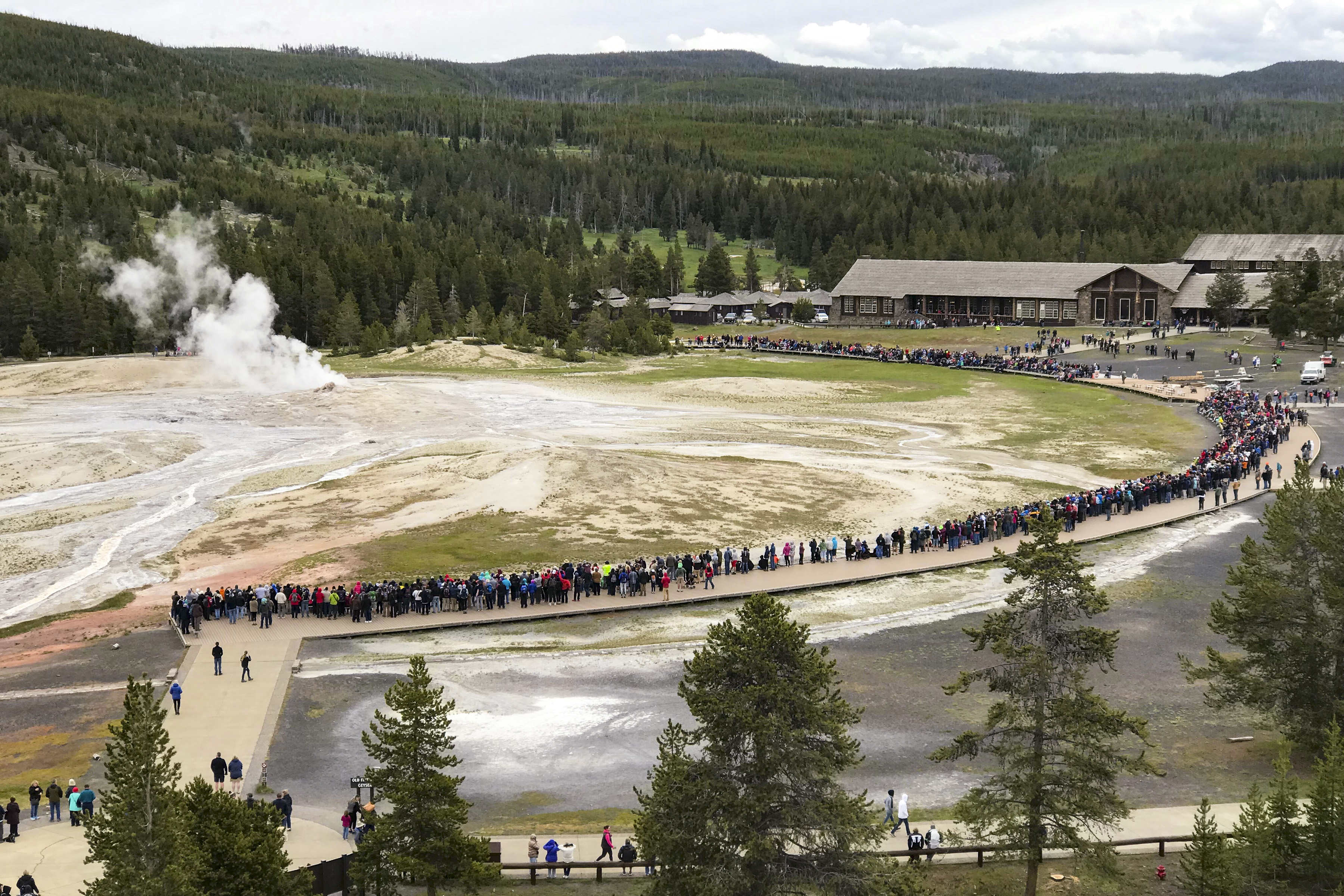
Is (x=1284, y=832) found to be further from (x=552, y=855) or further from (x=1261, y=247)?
(x=1261, y=247)

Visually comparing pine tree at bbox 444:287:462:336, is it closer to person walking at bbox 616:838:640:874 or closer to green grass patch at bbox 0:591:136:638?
green grass patch at bbox 0:591:136:638

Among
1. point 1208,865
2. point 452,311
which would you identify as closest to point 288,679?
point 1208,865

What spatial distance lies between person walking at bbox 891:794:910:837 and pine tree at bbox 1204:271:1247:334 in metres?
101

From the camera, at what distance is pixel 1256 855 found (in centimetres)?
1888

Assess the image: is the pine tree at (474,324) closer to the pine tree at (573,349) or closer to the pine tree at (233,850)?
the pine tree at (573,349)

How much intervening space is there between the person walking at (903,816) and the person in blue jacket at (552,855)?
19.9 ft

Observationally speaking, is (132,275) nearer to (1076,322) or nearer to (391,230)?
(391,230)

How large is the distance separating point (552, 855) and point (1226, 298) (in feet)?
347

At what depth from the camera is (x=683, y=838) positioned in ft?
56.6

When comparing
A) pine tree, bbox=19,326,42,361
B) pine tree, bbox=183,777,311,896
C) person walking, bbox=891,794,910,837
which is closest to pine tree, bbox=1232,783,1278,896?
person walking, bbox=891,794,910,837

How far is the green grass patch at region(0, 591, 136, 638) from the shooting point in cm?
3684

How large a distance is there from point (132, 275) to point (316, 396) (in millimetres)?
41589

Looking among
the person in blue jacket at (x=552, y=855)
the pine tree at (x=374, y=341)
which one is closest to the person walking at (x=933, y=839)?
the person in blue jacket at (x=552, y=855)

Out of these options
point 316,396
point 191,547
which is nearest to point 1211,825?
point 191,547
